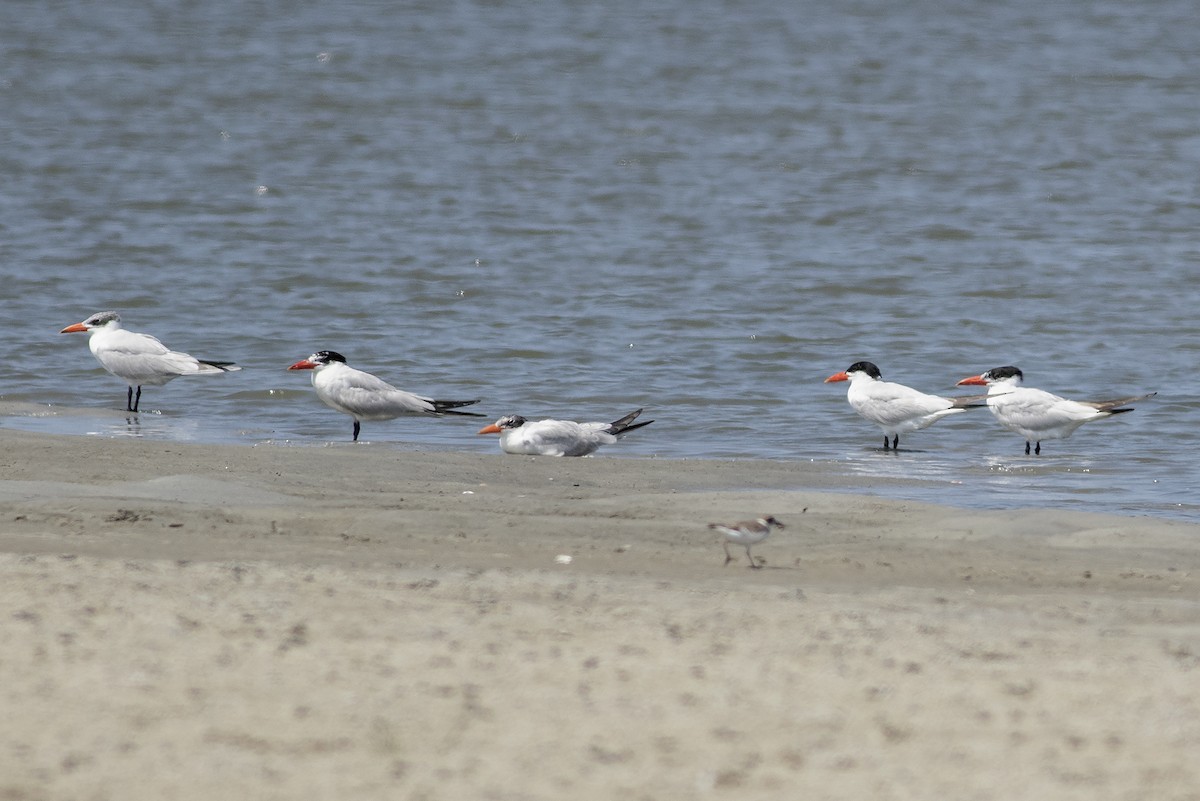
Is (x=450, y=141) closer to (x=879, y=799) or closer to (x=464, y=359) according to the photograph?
(x=464, y=359)

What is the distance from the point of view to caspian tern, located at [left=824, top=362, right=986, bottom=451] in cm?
1111

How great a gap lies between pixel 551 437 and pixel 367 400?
62.7 inches

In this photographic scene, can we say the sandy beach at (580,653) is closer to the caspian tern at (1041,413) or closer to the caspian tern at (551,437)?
the caspian tern at (551,437)

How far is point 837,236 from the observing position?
2086cm

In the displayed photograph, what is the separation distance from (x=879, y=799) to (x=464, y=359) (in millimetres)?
10561

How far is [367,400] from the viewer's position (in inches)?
435

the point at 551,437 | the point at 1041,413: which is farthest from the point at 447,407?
the point at 1041,413

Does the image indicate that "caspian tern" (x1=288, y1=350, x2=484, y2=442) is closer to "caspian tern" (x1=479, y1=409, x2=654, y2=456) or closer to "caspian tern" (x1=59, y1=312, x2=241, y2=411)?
"caspian tern" (x1=479, y1=409, x2=654, y2=456)

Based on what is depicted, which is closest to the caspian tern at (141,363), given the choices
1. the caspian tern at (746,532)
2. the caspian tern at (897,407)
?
the caspian tern at (897,407)

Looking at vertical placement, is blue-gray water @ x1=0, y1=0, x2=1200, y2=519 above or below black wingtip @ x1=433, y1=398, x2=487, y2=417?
above

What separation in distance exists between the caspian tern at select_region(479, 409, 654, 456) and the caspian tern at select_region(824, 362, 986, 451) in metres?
1.77

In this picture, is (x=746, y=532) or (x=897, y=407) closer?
(x=746, y=532)

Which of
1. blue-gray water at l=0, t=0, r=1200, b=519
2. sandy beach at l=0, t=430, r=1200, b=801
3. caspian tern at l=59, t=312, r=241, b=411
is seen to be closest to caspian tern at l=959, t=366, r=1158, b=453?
blue-gray water at l=0, t=0, r=1200, b=519

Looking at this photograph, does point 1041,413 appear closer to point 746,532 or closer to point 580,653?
point 746,532
